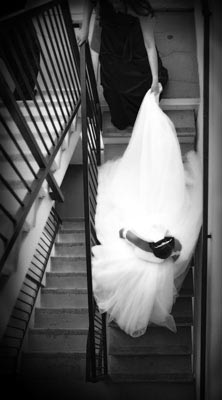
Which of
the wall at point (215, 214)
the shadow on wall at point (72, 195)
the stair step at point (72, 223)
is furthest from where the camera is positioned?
the shadow on wall at point (72, 195)

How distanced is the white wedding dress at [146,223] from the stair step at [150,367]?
0.55m

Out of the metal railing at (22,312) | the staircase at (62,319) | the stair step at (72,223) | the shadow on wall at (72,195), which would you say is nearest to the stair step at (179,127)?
the metal railing at (22,312)

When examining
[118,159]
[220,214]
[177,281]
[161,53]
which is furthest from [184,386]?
[161,53]

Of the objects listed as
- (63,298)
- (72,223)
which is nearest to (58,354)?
(63,298)

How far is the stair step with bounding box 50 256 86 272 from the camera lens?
20.2ft

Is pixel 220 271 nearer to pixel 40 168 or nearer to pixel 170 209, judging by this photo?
pixel 170 209

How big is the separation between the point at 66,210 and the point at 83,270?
1.48 metres

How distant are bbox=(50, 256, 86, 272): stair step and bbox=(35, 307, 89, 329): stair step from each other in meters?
0.70

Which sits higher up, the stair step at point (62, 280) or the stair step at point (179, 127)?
the stair step at point (179, 127)

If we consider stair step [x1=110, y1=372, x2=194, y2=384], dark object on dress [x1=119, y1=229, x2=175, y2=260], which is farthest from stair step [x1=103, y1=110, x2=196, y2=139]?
stair step [x1=110, y1=372, x2=194, y2=384]

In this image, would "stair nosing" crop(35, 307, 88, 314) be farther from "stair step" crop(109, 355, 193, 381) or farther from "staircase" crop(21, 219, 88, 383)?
"stair step" crop(109, 355, 193, 381)

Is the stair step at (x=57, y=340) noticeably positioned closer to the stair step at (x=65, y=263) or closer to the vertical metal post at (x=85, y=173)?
the stair step at (x=65, y=263)

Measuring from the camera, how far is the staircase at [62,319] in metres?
4.84

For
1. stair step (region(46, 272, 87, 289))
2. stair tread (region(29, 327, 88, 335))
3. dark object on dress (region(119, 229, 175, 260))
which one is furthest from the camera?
stair step (region(46, 272, 87, 289))
